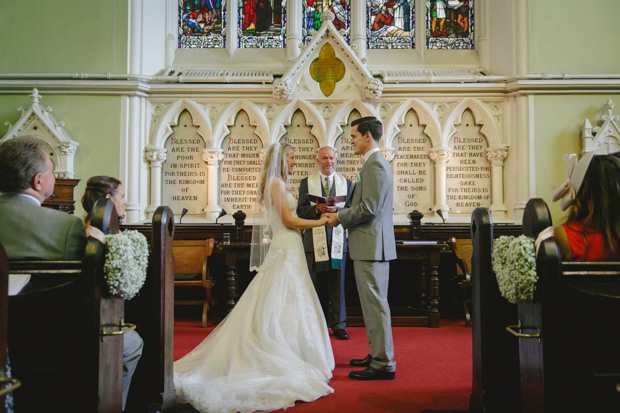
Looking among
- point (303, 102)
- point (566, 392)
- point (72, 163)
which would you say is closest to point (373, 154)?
point (566, 392)

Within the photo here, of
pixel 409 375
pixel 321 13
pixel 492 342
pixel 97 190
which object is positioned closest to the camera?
pixel 492 342

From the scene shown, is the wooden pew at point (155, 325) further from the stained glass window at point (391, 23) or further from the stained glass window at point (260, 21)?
the stained glass window at point (391, 23)

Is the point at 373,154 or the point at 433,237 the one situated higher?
the point at 373,154

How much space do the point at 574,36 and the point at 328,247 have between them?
4.66 metres

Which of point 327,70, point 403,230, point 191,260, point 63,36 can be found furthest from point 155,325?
point 63,36

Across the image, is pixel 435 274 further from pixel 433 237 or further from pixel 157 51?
pixel 157 51

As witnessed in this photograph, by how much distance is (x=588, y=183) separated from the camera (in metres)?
2.05

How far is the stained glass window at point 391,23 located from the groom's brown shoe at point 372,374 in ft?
18.4

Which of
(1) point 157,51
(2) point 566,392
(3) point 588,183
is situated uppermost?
(1) point 157,51

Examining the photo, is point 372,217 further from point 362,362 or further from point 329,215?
point 362,362

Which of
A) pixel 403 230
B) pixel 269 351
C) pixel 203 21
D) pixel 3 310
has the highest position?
pixel 203 21

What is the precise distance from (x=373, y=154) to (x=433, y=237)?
3.25 meters

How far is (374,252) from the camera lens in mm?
3371

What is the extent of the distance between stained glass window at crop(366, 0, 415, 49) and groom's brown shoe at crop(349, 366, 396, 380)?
18.4 ft
